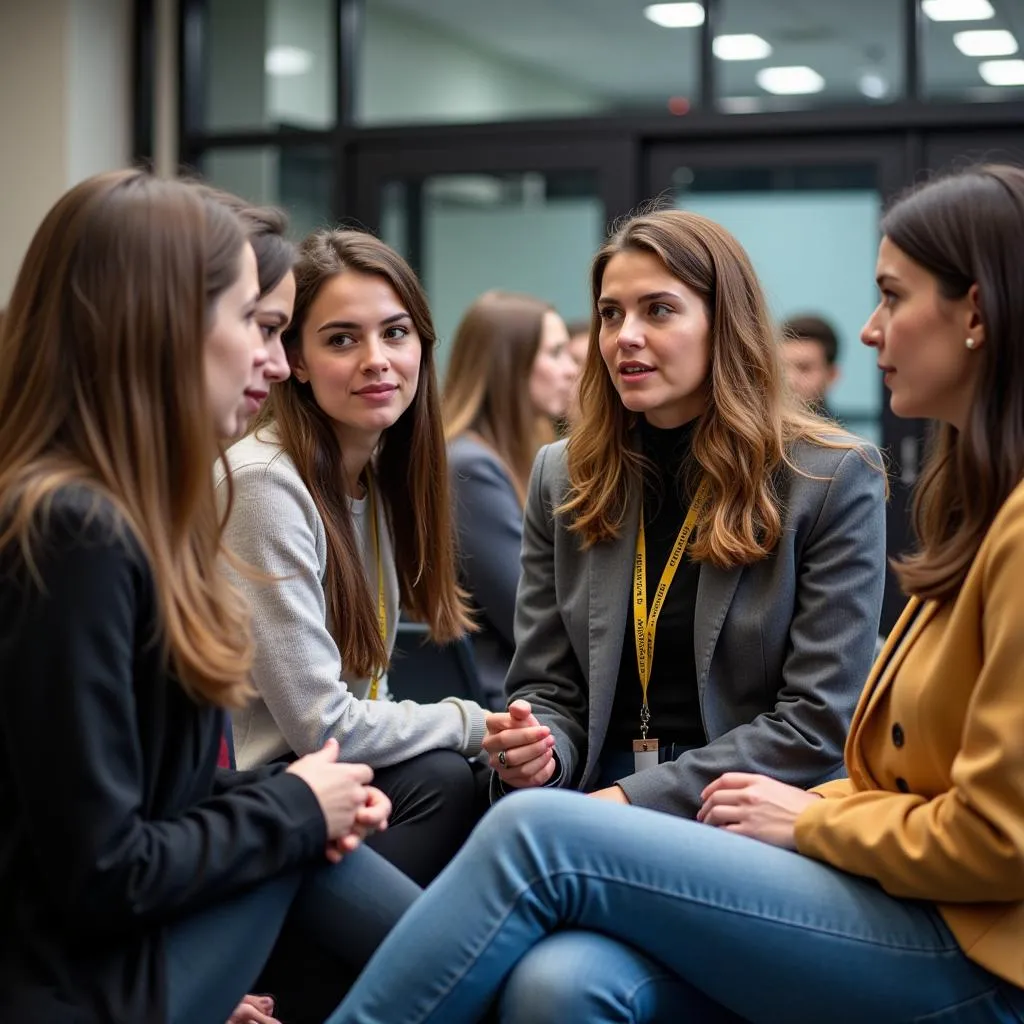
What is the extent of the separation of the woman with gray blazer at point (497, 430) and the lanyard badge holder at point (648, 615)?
0.90 metres

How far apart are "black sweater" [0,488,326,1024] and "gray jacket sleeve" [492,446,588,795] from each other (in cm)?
78

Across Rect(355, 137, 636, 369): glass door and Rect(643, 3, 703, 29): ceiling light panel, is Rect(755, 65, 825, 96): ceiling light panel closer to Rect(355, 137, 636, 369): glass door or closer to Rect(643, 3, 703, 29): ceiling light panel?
Rect(643, 3, 703, 29): ceiling light panel

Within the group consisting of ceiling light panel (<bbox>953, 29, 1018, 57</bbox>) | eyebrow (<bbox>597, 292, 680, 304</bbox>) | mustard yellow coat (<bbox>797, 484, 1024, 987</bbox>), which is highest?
ceiling light panel (<bbox>953, 29, 1018, 57</bbox>)

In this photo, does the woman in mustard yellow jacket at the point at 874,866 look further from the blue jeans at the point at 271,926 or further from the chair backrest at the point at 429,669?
the chair backrest at the point at 429,669

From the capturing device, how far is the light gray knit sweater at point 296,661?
2088 mm

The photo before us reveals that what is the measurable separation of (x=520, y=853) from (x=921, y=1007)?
46 centimetres

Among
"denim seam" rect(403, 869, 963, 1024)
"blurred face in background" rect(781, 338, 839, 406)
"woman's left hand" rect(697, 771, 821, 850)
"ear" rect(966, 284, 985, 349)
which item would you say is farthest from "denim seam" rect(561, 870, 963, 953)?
"blurred face in background" rect(781, 338, 839, 406)

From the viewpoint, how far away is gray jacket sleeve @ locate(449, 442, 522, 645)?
10.4ft

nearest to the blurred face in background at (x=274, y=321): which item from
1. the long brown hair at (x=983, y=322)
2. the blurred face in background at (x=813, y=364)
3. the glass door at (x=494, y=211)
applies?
the long brown hair at (x=983, y=322)

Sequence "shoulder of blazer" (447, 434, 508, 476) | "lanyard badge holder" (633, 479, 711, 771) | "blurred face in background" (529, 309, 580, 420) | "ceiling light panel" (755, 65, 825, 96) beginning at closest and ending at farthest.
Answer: "lanyard badge holder" (633, 479, 711, 771), "shoulder of blazer" (447, 434, 508, 476), "blurred face in background" (529, 309, 580, 420), "ceiling light panel" (755, 65, 825, 96)

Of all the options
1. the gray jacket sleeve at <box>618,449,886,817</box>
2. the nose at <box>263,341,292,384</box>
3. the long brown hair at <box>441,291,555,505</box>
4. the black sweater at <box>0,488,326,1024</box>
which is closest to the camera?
the black sweater at <box>0,488,326,1024</box>

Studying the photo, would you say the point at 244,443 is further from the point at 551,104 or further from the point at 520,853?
the point at 551,104

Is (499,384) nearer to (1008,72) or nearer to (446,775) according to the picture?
(446,775)

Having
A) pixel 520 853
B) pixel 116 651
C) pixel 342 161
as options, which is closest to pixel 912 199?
pixel 520 853
